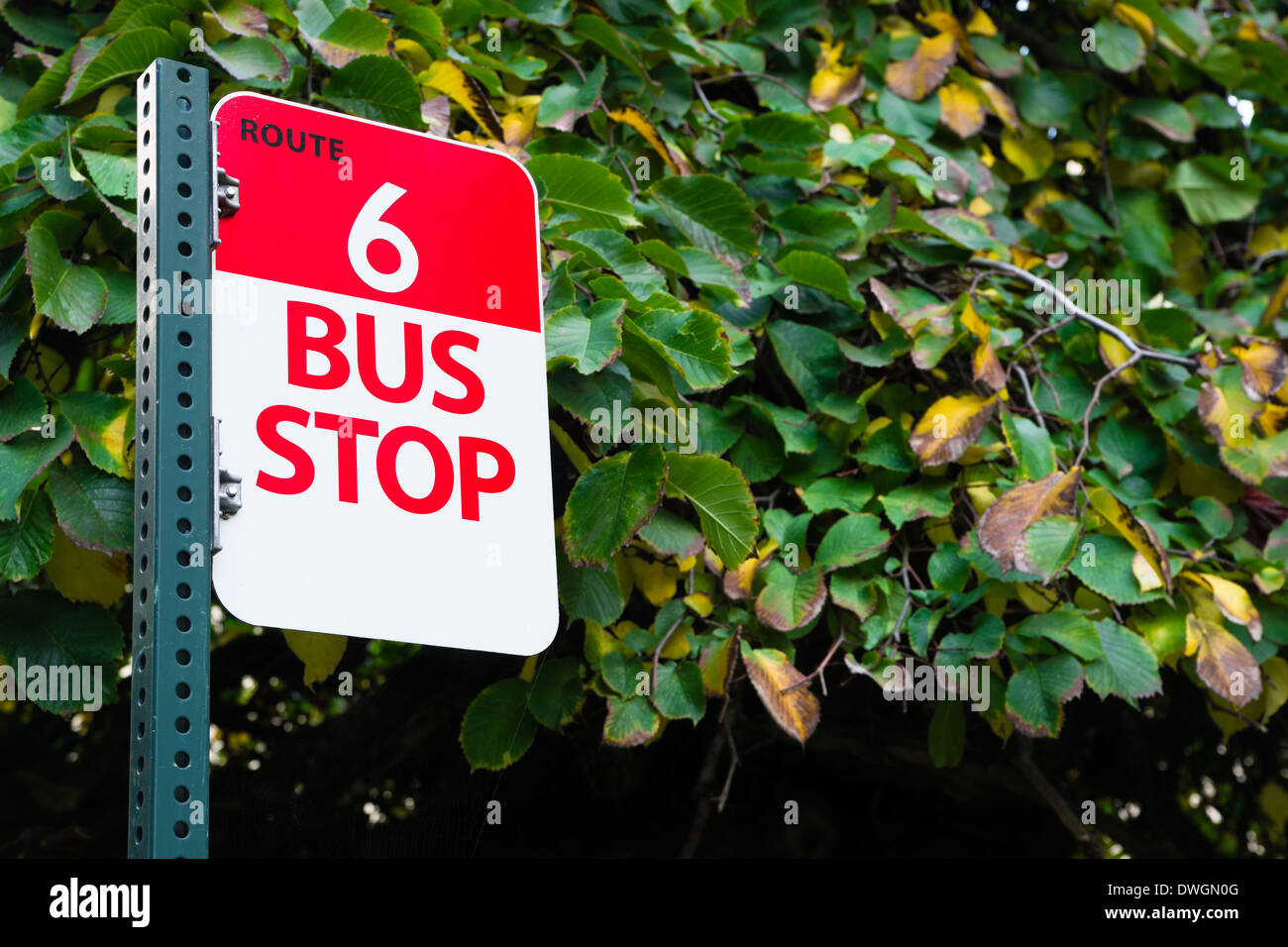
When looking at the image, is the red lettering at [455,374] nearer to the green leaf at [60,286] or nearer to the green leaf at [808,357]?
the green leaf at [60,286]

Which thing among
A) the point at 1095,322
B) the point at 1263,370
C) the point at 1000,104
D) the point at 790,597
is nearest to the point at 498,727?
the point at 790,597

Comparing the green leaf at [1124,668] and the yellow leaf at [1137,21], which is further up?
the yellow leaf at [1137,21]

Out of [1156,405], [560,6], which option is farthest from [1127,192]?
[560,6]

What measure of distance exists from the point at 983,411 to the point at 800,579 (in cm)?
42

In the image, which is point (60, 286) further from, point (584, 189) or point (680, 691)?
point (680, 691)

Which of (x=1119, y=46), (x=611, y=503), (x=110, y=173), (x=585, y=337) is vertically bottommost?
(x=611, y=503)

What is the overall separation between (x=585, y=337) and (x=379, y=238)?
0.48 metres

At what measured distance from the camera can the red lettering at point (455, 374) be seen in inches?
42.5

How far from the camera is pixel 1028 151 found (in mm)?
2725

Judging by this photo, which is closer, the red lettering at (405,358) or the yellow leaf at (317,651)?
the red lettering at (405,358)

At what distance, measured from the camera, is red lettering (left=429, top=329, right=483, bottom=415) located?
1.08 meters

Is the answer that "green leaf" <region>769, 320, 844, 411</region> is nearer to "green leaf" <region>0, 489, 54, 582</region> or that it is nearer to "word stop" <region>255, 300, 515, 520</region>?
"word stop" <region>255, 300, 515, 520</region>

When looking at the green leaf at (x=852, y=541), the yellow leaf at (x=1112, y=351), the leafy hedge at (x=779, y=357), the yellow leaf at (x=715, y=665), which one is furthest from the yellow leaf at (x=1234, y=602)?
the yellow leaf at (x=715, y=665)

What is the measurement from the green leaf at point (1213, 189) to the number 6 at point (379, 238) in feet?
7.37
